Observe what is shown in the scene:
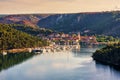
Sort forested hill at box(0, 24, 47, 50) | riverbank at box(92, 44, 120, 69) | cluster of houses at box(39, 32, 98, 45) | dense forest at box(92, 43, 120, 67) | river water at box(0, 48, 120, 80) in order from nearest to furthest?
1. river water at box(0, 48, 120, 80)
2. riverbank at box(92, 44, 120, 69)
3. dense forest at box(92, 43, 120, 67)
4. forested hill at box(0, 24, 47, 50)
5. cluster of houses at box(39, 32, 98, 45)

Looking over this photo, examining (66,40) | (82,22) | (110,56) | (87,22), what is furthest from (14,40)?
(82,22)

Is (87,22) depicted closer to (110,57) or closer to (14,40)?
(14,40)

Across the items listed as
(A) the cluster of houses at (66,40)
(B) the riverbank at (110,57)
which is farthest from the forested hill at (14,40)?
(B) the riverbank at (110,57)

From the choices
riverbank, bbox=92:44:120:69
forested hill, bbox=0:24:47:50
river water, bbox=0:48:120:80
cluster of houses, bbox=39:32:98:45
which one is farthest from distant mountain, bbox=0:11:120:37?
river water, bbox=0:48:120:80

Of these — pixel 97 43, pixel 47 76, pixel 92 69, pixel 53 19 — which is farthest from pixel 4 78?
pixel 53 19

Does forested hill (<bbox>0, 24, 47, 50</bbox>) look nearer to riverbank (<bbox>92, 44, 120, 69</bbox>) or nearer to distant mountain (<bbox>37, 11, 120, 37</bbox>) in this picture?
riverbank (<bbox>92, 44, 120, 69</bbox>)
